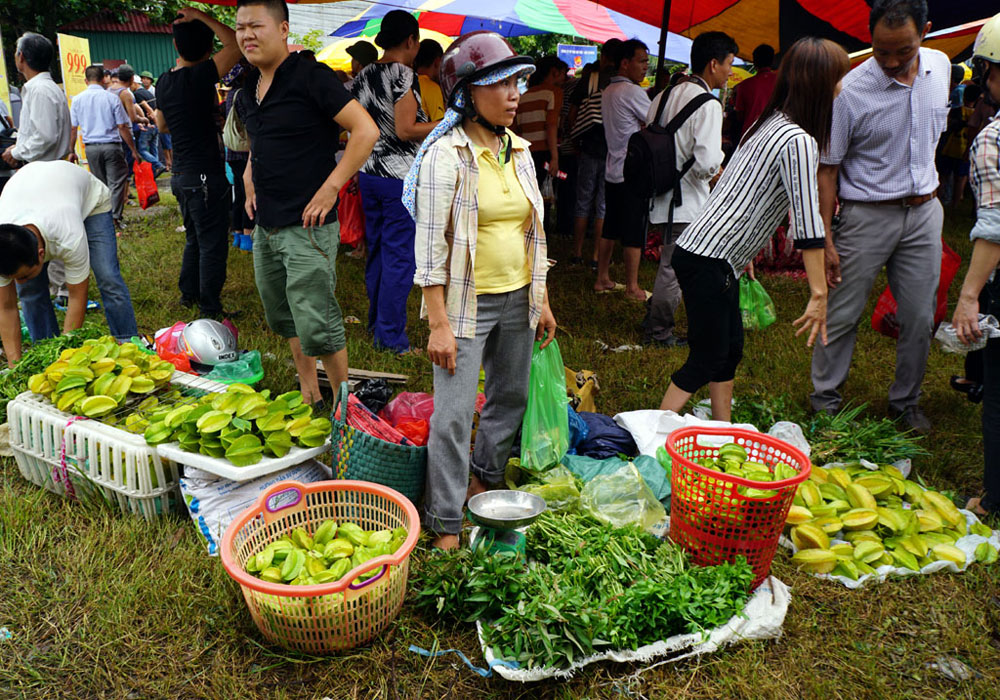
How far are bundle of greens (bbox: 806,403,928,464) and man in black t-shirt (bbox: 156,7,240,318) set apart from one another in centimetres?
427

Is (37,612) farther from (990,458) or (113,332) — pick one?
(990,458)

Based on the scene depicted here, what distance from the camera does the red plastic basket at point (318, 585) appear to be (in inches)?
88.0

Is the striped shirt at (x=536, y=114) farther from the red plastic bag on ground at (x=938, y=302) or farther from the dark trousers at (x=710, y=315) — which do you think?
the dark trousers at (x=710, y=315)

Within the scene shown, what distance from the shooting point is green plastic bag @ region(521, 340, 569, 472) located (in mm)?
3139

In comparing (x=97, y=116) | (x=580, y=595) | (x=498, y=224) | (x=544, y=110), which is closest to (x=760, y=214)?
(x=498, y=224)

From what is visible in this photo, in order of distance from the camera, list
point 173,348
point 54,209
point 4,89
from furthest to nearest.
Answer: point 4,89 < point 173,348 < point 54,209

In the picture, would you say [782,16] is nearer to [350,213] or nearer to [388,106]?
→ [388,106]

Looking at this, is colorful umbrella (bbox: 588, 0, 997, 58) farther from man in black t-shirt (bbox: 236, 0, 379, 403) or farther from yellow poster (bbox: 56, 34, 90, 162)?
yellow poster (bbox: 56, 34, 90, 162)

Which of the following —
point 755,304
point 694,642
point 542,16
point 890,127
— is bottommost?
point 694,642

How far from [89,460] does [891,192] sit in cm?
403

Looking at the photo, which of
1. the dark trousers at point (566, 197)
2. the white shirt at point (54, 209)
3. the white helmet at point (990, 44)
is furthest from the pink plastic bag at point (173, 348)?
the dark trousers at point (566, 197)

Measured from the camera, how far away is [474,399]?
278 centimetres

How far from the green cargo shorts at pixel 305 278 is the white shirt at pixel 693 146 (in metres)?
2.48

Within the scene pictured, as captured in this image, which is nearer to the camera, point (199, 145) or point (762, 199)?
point (762, 199)
